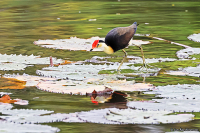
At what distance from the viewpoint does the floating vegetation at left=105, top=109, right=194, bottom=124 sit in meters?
4.13

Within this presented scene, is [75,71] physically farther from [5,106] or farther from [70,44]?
[70,44]

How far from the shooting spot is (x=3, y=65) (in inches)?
283

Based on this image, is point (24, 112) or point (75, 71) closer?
point (24, 112)

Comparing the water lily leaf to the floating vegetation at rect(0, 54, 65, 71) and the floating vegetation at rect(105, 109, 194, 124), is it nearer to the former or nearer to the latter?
the floating vegetation at rect(0, 54, 65, 71)

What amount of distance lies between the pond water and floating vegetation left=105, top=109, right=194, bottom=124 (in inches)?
2.1

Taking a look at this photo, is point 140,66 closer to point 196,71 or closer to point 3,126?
point 196,71

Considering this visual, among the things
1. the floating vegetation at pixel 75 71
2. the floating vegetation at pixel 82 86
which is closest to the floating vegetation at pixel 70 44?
the floating vegetation at pixel 75 71

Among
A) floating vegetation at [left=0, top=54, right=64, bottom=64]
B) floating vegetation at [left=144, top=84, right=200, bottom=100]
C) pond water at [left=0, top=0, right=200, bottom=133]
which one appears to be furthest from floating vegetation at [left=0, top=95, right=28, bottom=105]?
floating vegetation at [left=0, top=54, right=64, bottom=64]

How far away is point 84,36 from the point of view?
11.2 m

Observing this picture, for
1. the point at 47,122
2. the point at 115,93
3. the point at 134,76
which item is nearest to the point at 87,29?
the point at 134,76

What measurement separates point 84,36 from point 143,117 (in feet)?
23.3

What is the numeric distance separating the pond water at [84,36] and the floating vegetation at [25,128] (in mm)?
137

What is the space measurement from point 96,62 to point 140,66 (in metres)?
0.85

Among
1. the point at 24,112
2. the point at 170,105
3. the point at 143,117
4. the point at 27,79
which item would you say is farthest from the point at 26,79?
the point at 143,117
